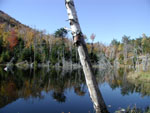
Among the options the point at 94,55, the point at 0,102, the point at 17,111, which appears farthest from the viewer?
the point at 94,55

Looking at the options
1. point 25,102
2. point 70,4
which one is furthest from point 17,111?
point 70,4

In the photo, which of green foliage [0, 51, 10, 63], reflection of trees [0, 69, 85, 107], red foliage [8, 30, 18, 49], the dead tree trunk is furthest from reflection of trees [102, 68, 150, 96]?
red foliage [8, 30, 18, 49]

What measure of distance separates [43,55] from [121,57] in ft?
140

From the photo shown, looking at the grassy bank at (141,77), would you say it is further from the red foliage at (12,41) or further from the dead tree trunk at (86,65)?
the red foliage at (12,41)

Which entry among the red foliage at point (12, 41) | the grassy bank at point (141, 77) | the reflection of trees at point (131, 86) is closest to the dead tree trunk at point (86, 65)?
the reflection of trees at point (131, 86)

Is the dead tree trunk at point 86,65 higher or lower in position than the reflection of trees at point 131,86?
higher

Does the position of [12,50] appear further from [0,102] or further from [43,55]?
[0,102]

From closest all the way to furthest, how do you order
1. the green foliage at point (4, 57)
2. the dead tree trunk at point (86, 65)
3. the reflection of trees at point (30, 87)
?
the dead tree trunk at point (86, 65)
the reflection of trees at point (30, 87)
the green foliage at point (4, 57)

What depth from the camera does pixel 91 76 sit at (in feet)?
8.00

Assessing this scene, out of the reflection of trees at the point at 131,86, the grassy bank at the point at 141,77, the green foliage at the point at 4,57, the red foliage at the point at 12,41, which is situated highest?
the red foliage at the point at 12,41

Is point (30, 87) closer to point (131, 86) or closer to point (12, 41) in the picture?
point (131, 86)

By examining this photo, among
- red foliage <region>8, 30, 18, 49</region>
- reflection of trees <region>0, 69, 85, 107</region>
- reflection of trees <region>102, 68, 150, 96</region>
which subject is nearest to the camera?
reflection of trees <region>0, 69, 85, 107</region>

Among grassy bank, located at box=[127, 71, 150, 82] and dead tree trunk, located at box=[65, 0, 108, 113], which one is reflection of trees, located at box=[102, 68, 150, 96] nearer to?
grassy bank, located at box=[127, 71, 150, 82]

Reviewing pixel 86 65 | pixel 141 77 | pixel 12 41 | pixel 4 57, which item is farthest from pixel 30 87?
pixel 12 41
